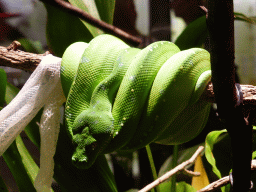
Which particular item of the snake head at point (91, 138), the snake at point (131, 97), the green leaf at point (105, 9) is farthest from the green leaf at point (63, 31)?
the snake head at point (91, 138)

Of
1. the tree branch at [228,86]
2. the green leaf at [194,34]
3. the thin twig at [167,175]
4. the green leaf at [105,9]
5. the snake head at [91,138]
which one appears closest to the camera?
the tree branch at [228,86]

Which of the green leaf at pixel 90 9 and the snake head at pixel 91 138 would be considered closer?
the snake head at pixel 91 138

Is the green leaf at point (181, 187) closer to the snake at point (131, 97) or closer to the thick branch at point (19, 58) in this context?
the snake at point (131, 97)

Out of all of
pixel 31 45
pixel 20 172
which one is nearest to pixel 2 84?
pixel 20 172

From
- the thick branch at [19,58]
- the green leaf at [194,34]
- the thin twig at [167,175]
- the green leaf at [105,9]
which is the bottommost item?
the thin twig at [167,175]

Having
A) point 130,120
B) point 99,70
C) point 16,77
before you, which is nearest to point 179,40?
point 99,70

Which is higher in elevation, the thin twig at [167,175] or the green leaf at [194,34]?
the green leaf at [194,34]

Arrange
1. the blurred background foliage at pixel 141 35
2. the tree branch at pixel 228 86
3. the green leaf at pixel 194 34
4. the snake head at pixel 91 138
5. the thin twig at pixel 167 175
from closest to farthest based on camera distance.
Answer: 1. the tree branch at pixel 228 86
2. the snake head at pixel 91 138
3. the thin twig at pixel 167 175
4. the green leaf at pixel 194 34
5. the blurred background foliage at pixel 141 35
